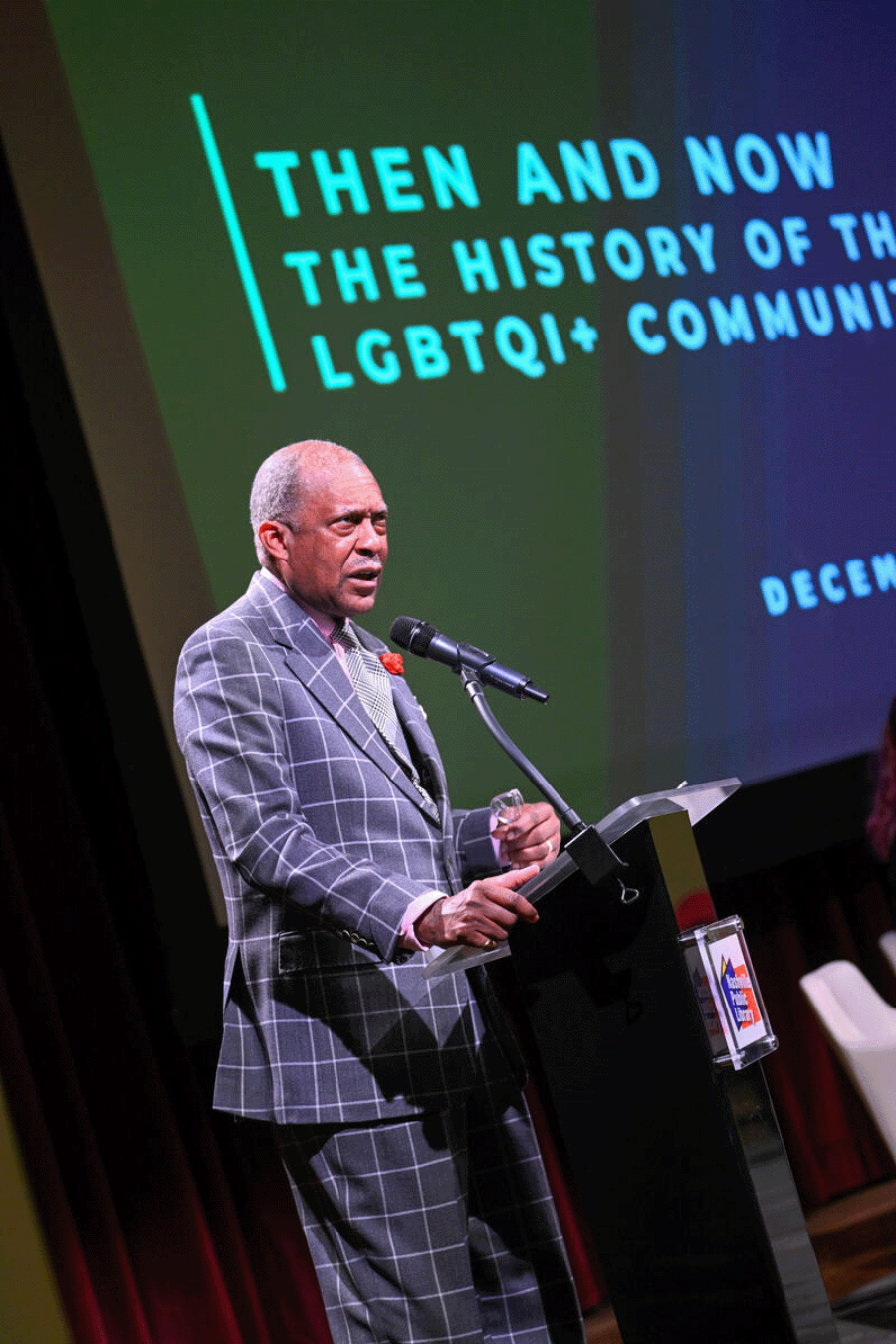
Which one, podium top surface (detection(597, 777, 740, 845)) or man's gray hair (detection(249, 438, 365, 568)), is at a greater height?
man's gray hair (detection(249, 438, 365, 568))

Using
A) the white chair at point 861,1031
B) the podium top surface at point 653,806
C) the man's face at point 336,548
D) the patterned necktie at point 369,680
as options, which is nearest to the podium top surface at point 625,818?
the podium top surface at point 653,806

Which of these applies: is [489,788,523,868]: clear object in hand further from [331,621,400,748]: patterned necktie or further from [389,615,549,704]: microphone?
[331,621,400,748]: patterned necktie

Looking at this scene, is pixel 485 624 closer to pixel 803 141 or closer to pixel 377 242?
pixel 377 242

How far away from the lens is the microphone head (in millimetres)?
1840

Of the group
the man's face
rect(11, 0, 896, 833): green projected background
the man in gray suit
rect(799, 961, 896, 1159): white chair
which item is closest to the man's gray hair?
the man's face

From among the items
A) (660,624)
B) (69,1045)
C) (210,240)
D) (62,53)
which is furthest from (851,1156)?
(62,53)

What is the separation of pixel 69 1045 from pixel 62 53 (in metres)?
1.95

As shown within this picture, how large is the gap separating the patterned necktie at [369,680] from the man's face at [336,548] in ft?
0.13

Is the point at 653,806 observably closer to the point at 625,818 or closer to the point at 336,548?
the point at 625,818

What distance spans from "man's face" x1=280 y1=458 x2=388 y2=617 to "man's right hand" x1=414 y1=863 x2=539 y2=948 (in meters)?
0.56

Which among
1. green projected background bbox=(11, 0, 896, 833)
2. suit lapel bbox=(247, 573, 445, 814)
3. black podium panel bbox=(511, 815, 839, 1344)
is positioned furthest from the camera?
green projected background bbox=(11, 0, 896, 833)

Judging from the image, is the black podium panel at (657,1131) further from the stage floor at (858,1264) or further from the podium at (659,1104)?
the stage floor at (858,1264)

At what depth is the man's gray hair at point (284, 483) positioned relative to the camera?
83.4 inches

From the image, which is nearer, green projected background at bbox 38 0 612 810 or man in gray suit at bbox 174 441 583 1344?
man in gray suit at bbox 174 441 583 1344
